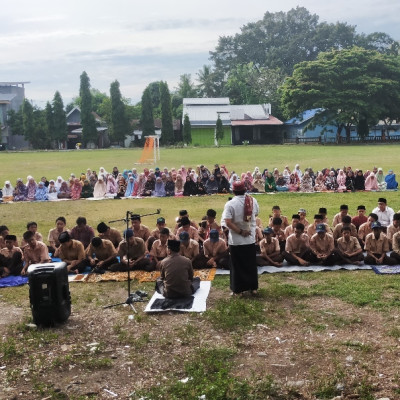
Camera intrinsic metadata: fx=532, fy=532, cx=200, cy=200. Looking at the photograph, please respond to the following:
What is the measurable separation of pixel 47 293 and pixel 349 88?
4555 cm

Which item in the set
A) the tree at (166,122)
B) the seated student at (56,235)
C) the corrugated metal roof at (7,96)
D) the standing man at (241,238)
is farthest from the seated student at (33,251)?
the corrugated metal roof at (7,96)

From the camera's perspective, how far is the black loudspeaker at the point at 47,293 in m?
7.06

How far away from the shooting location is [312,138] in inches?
2158

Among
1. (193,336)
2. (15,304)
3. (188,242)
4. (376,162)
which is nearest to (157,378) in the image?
(193,336)

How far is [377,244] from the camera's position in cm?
1006

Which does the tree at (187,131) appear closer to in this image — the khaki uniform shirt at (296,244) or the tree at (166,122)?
the tree at (166,122)

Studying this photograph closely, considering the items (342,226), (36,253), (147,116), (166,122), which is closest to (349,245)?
(342,226)

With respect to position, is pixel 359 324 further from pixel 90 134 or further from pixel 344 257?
pixel 90 134

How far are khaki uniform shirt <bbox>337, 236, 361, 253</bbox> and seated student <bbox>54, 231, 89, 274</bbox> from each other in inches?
192

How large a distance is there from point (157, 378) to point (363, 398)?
83.3 inches

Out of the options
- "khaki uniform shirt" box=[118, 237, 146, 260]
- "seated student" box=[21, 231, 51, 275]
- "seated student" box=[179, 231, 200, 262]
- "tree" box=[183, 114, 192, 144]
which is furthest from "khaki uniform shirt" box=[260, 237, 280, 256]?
"tree" box=[183, 114, 192, 144]

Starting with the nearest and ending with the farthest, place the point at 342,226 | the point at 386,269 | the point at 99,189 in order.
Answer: the point at 386,269, the point at 342,226, the point at 99,189

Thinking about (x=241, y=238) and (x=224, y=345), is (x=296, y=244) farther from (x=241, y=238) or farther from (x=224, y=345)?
(x=224, y=345)

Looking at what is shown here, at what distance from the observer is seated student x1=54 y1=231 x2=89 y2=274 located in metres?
10.1
